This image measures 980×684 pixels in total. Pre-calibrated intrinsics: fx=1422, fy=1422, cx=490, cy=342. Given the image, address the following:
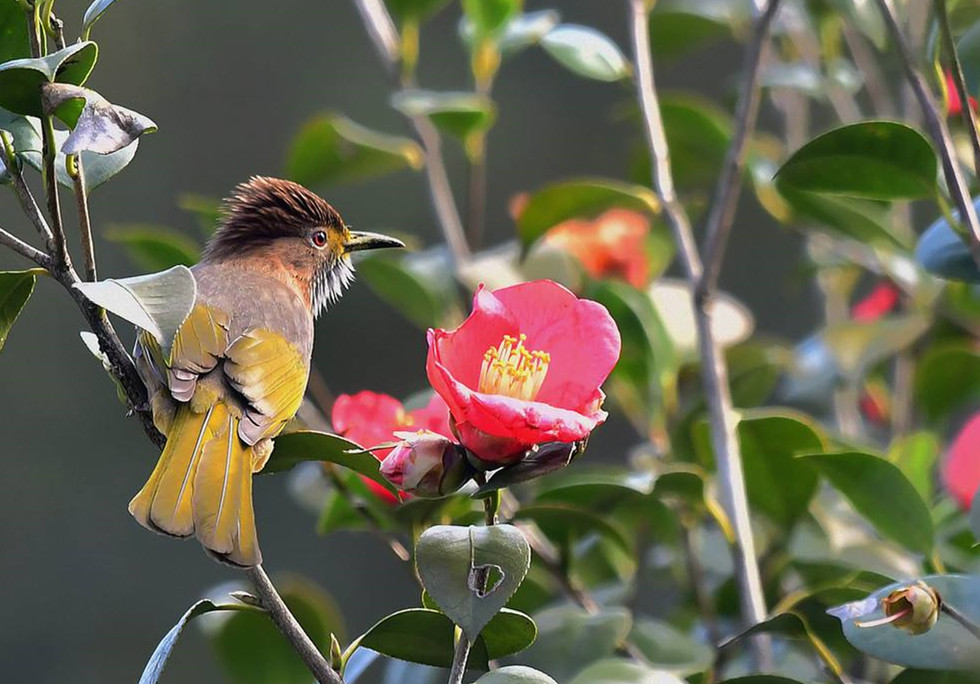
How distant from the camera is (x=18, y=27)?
136 cm

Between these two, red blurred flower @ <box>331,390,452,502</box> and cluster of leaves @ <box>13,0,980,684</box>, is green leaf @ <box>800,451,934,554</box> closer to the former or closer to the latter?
cluster of leaves @ <box>13,0,980,684</box>

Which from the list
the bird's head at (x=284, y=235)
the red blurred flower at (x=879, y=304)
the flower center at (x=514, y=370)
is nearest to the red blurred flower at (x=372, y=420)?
the flower center at (x=514, y=370)

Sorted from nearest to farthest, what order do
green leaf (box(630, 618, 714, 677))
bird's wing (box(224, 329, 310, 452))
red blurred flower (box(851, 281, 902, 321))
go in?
bird's wing (box(224, 329, 310, 452)) < green leaf (box(630, 618, 714, 677)) < red blurred flower (box(851, 281, 902, 321))

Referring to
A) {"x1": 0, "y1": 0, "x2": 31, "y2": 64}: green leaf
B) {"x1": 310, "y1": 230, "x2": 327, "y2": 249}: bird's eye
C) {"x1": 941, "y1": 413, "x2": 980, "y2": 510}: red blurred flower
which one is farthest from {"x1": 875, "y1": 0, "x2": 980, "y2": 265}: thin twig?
{"x1": 310, "y1": 230, "x2": 327, "y2": 249}: bird's eye

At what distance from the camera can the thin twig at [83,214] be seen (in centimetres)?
122

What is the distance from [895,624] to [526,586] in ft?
2.86

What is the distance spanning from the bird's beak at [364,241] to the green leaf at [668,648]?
82 cm

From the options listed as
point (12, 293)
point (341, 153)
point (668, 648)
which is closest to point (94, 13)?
point (12, 293)

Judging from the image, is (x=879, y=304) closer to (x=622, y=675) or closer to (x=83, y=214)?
(x=622, y=675)

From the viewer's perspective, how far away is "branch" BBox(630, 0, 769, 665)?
1871mm

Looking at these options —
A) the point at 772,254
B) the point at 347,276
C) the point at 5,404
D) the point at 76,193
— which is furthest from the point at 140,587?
the point at 76,193

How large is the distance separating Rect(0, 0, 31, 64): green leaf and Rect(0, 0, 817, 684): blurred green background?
4026mm

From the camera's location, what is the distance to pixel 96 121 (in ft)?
3.84

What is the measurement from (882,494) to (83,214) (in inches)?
39.3
